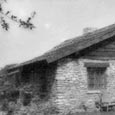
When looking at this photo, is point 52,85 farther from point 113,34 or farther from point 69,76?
point 113,34

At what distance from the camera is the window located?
57.7 ft

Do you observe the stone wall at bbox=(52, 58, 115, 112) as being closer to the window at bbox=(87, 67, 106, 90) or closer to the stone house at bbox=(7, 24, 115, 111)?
the stone house at bbox=(7, 24, 115, 111)

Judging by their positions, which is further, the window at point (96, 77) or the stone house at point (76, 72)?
the window at point (96, 77)

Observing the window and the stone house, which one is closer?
the stone house

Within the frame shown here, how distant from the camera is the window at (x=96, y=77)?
1758 centimetres

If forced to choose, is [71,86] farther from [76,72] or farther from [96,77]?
[96,77]

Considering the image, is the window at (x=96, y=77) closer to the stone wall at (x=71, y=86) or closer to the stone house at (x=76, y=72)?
the stone house at (x=76, y=72)

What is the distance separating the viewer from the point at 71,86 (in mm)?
16734

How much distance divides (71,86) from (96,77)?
1634 mm

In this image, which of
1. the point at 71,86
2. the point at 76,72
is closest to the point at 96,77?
the point at 76,72

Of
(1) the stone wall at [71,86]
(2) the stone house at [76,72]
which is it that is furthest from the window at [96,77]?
(1) the stone wall at [71,86]

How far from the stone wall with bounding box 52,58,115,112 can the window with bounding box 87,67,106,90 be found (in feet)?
1.11

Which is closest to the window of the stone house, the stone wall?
the stone house

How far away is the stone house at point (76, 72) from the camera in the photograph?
16.5 m
